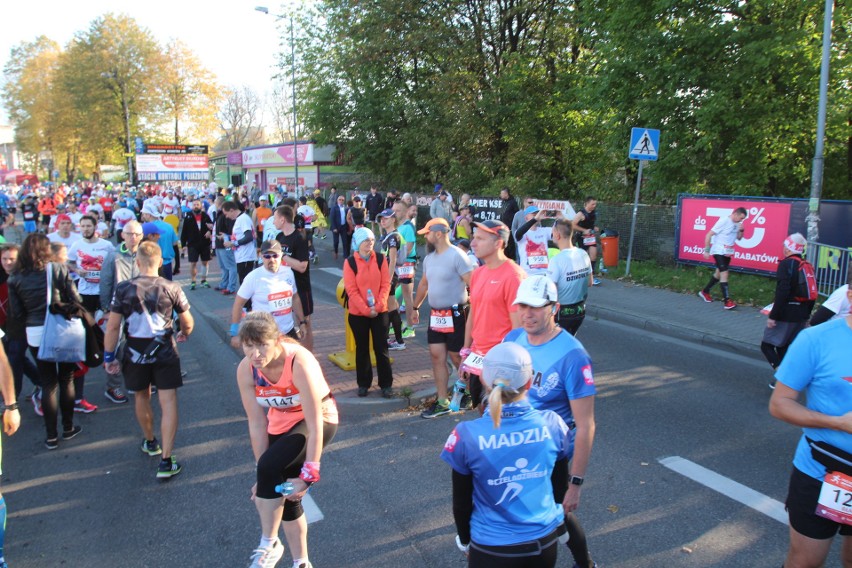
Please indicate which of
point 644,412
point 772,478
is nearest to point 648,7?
point 644,412

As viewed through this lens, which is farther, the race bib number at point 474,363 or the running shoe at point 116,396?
the running shoe at point 116,396

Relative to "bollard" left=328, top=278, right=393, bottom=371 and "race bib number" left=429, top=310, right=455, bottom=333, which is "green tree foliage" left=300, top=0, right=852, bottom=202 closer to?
"bollard" left=328, top=278, right=393, bottom=371

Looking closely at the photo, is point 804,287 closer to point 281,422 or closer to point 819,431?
point 819,431

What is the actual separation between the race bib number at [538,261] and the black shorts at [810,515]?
595 centimetres

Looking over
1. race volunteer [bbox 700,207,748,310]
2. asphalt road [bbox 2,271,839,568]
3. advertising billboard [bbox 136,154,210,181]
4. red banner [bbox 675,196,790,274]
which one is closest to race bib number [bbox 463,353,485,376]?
asphalt road [bbox 2,271,839,568]

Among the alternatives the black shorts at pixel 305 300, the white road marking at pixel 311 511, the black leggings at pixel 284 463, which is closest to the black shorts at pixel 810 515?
the black leggings at pixel 284 463

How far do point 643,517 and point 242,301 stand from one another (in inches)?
150

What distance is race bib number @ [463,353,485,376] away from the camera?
14.8ft

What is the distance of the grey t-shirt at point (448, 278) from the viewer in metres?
5.81

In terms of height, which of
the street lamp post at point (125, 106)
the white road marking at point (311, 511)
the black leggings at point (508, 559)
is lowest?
the white road marking at point (311, 511)

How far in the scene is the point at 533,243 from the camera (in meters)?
9.19

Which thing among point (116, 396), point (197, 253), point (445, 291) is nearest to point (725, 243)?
point (445, 291)

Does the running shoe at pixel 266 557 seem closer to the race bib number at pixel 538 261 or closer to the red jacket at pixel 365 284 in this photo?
the red jacket at pixel 365 284

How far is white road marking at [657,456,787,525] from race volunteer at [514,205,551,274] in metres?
3.72
